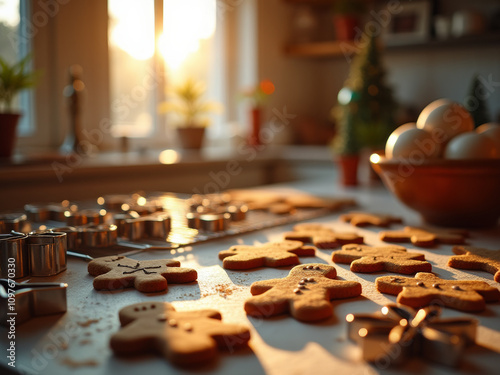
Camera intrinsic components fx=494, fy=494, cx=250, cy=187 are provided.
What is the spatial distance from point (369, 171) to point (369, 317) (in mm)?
1645

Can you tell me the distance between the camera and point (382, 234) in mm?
1001

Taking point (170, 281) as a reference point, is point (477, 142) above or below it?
above

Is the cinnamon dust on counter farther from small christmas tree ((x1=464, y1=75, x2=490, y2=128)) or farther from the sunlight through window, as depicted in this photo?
→ the sunlight through window

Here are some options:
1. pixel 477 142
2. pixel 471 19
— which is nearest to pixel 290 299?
pixel 477 142

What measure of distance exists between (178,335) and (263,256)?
1.09 feet

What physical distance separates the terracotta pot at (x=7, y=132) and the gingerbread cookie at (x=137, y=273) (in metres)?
1.26

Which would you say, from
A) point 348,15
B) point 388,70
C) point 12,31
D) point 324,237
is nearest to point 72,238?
point 324,237

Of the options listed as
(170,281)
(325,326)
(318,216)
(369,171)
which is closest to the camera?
(325,326)

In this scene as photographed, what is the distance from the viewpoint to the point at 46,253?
0.72 metres

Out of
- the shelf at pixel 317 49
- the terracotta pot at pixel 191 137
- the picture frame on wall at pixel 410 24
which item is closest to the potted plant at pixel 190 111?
the terracotta pot at pixel 191 137

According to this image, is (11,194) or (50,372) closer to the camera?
(50,372)

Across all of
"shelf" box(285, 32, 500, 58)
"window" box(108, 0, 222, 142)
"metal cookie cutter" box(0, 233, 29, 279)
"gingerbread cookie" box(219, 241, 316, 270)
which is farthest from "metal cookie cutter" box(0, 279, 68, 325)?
"shelf" box(285, 32, 500, 58)

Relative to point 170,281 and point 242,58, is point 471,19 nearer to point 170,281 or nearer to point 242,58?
point 242,58

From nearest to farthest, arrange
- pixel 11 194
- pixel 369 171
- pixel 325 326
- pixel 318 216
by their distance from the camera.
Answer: pixel 325 326, pixel 318 216, pixel 11 194, pixel 369 171
